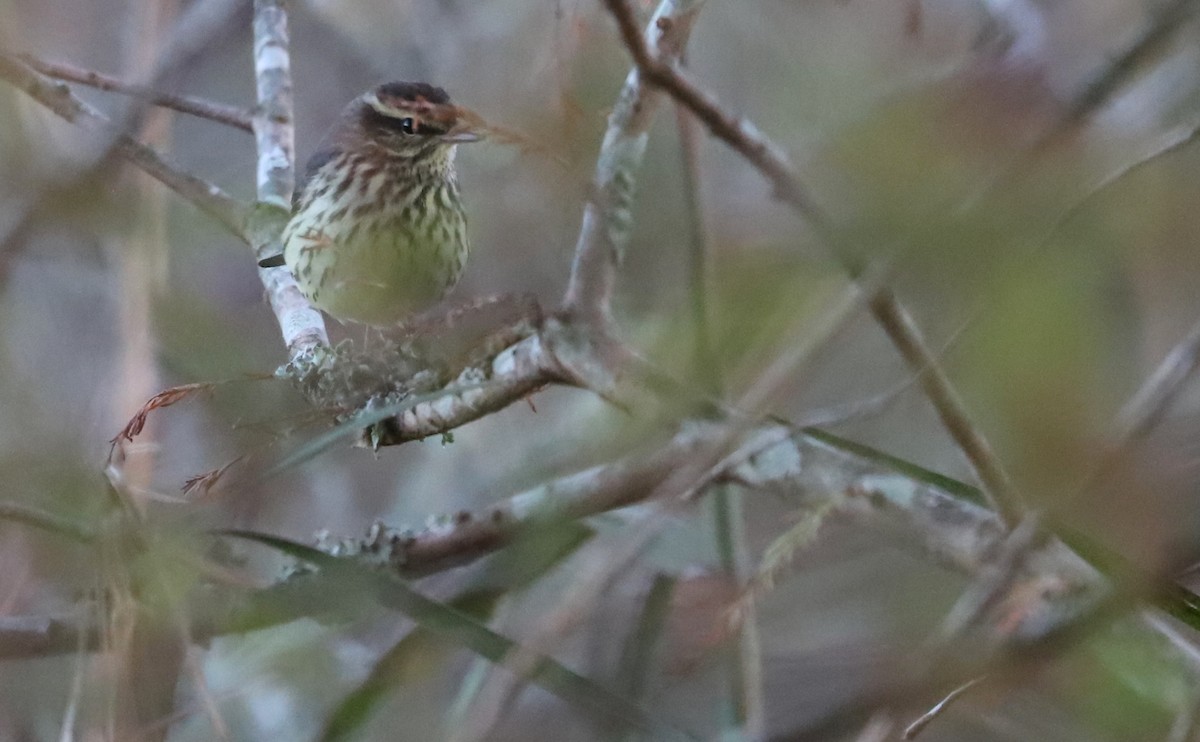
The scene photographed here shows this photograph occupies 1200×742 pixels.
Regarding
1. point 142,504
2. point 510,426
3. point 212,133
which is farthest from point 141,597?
point 212,133

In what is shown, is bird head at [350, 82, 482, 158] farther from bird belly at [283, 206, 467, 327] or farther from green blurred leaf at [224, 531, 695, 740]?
green blurred leaf at [224, 531, 695, 740]

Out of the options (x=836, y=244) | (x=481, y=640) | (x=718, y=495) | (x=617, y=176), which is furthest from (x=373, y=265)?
(x=836, y=244)

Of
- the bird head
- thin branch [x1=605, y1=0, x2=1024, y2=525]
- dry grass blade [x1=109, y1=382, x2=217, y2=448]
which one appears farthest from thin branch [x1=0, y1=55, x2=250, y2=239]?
thin branch [x1=605, y1=0, x2=1024, y2=525]

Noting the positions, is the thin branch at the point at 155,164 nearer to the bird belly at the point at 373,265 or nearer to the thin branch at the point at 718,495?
the bird belly at the point at 373,265

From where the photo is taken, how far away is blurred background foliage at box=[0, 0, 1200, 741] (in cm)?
72

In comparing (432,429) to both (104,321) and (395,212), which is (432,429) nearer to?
(395,212)

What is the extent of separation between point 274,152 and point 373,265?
57 centimetres

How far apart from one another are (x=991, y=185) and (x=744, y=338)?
10.2 inches

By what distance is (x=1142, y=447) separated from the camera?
817mm

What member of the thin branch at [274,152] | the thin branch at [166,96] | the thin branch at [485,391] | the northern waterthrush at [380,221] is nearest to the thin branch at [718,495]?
the thin branch at [485,391]

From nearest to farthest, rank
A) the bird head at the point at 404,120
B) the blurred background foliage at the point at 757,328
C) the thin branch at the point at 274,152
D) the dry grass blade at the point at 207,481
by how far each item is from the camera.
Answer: the blurred background foliage at the point at 757,328, the dry grass blade at the point at 207,481, the bird head at the point at 404,120, the thin branch at the point at 274,152

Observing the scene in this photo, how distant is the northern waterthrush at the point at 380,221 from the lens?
237 cm

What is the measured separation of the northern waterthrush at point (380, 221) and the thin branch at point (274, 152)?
69 mm

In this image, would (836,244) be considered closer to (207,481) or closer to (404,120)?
(207,481)
